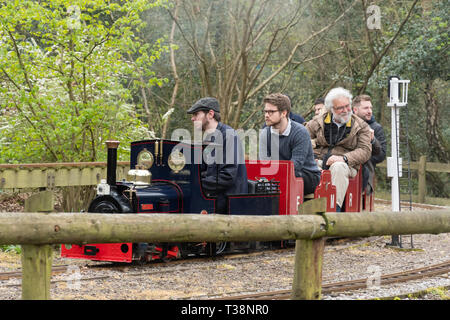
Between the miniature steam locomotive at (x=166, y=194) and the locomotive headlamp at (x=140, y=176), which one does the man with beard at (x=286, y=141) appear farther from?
the locomotive headlamp at (x=140, y=176)

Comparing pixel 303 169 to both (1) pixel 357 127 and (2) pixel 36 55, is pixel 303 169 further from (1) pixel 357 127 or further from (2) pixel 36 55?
(2) pixel 36 55

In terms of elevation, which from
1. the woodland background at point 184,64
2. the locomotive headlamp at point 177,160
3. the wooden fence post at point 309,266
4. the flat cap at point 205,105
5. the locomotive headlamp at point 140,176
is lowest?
the wooden fence post at point 309,266

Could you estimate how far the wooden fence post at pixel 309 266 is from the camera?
427 centimetres

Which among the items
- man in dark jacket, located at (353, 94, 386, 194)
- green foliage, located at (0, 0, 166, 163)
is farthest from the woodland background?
man in dark jacket, located at (353, 94, 386, 194)

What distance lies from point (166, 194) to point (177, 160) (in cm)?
40

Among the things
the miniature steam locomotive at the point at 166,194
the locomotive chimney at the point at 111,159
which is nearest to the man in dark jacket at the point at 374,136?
the miniature steam locomotive at the point at 166,194

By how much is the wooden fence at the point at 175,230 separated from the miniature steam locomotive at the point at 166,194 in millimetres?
2577

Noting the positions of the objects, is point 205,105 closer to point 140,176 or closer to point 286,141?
point 140,176

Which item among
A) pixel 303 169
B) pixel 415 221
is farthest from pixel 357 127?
pixel 415 221

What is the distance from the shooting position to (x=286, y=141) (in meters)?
8.07

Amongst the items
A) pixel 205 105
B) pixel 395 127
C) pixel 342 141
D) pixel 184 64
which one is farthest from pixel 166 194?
pixel 184 64
